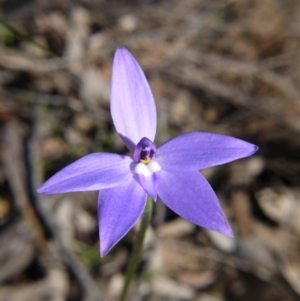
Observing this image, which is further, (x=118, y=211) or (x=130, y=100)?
(x=130, y=100)

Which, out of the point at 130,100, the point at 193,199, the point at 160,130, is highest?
the point at 130,100

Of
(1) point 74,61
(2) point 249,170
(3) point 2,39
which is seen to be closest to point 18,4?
(3) point 2,39

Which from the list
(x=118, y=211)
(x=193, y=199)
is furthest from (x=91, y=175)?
(x=193, y=199)

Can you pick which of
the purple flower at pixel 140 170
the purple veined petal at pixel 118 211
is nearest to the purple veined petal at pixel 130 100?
the purple flower at pixel 140 170

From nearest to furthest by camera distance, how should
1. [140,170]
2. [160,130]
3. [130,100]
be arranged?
[140,170] < [130,100] < [160,130]

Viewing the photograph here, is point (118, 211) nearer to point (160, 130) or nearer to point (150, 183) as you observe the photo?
point (150, 183)

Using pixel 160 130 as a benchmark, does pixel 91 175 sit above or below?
above
